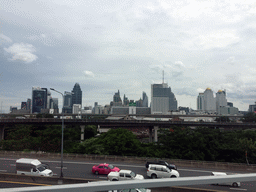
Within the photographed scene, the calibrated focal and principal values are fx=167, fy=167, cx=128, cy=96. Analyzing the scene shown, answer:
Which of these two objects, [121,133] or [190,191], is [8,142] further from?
[190,191]

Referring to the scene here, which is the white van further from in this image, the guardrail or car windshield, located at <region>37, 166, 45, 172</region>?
the guardrail

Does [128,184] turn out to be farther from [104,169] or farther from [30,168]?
[104,169]

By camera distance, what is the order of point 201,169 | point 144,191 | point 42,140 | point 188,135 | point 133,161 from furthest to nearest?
point 42,140 < point 188,135 < point 133,161 < point 201,169 < point 144,191

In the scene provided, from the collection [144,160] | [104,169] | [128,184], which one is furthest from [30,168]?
[128,184]

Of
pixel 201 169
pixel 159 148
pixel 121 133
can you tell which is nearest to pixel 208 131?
pixel 159 148

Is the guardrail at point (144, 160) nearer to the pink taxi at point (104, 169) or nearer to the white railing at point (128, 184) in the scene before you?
the pink taxi at point (104, 169)

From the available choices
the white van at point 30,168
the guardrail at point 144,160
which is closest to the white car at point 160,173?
the guardrail at point 144,160

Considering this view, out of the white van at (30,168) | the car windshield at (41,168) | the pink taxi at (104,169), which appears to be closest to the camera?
the white van at (30,168)

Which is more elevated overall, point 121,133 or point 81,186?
point 81,186

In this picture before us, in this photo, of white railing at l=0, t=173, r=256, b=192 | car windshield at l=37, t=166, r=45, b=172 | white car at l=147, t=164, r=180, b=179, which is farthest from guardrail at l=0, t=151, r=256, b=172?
white railing at l=0, t=173, r=256, b=192

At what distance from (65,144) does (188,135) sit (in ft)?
119

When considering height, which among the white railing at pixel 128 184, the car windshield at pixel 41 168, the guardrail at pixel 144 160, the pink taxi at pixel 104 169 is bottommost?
the guardrail at pixel 144 160

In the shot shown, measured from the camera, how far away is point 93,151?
119ft

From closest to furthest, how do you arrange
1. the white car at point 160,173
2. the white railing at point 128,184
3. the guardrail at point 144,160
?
the white railing at point 128,184 → the white car at point 160,173 → the guardrail at point 144,160
